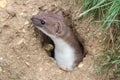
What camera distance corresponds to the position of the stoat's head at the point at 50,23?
394 centimetres

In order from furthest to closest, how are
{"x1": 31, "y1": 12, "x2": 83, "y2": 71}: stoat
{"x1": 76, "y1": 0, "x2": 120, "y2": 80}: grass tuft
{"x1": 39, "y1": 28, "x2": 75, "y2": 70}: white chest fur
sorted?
{"x1": 39, "y1": 28, "x2": 75, "y2": 70}: white chest fur < {"x1": 31, "y1": 12, "x2": 83, "y2": 71}: stoat < {"x1": 76, "y1": 0, "x2": 120, "y2": 80}: grass tuft

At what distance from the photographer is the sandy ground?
13.2 feet

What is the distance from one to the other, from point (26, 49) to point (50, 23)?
369 mm

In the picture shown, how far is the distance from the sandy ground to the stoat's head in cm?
14

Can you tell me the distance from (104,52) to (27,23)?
2.78 ft

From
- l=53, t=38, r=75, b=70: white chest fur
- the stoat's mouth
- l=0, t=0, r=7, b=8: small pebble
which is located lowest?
l=53, t=38, r=75, b=70: white chest fur

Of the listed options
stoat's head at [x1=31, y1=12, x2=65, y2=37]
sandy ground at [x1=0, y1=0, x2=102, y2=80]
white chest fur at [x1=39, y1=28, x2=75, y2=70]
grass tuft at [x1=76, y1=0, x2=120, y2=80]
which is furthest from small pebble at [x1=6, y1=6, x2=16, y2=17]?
grass tuft at [x1=76, y1=0, x2=120, y2=80]

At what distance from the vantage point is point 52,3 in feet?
13.7

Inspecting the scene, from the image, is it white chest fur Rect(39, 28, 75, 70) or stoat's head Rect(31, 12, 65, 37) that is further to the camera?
white chest fur Rect(39, 28, 75, 70)

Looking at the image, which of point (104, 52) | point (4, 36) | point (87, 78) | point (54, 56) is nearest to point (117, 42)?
point (104, 52)

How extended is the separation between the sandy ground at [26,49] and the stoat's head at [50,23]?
14cm

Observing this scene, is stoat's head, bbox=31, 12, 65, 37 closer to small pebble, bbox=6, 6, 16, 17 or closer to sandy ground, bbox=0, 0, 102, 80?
sandy ground, bbox=0, 0, 102, 80

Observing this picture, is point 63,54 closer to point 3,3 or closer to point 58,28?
point 58,28

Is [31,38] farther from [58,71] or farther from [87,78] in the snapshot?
[87,78]
